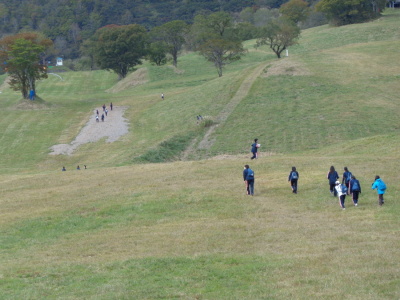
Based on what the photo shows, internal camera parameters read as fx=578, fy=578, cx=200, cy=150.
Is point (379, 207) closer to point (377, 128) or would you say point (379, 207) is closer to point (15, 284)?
point (15, 284)

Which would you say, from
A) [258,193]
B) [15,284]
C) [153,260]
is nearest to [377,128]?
Result: [258,193]

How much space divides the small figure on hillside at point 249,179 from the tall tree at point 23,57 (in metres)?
65.5

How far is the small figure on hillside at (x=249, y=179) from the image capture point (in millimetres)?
Result: 28117

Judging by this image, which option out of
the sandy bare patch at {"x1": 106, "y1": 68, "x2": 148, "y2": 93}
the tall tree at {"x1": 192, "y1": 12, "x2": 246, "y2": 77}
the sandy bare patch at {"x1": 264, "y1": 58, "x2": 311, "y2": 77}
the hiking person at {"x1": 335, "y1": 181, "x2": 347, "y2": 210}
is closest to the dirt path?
the sandy bare patch at {"x1": 264, "y1": 58, "x2": 311, "y2": 77}

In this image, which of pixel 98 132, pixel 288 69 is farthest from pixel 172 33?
pixel 98 132

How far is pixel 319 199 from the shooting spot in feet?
88.9

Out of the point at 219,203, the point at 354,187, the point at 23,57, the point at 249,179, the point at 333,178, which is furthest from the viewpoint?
the point at 23,57

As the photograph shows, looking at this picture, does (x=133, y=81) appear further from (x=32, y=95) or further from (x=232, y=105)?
(x=232, y=105)

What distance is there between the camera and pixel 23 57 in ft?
285

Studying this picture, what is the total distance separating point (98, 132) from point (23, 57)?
2486 cm

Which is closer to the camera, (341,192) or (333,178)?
(341,192)

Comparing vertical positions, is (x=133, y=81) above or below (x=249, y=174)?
above

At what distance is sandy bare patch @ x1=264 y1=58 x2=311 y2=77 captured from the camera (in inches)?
3026

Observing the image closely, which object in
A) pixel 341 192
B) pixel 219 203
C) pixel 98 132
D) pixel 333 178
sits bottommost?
pixel 98 132
